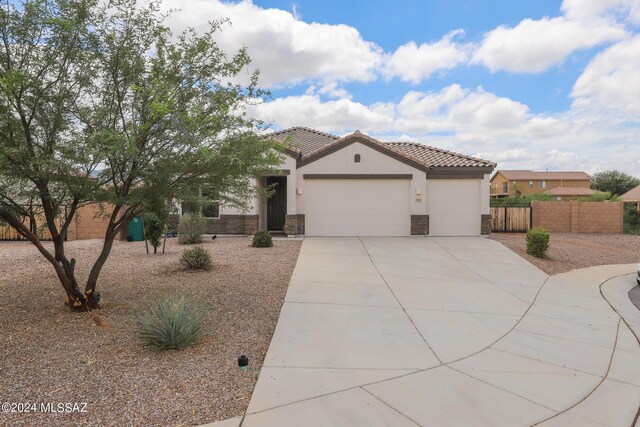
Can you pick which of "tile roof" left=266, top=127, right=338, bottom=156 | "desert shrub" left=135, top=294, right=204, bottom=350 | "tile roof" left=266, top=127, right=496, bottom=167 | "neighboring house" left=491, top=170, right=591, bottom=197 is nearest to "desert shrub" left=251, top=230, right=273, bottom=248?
"tile roof" left=266, top=127, right=496, bottom=167

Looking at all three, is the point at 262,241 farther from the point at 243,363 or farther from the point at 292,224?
the point at 243,363

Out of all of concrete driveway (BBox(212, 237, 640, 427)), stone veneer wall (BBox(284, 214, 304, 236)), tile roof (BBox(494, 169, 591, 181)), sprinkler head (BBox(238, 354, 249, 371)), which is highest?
tile roof (BBox(494, 169, 591, 181))

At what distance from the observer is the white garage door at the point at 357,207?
16375mm

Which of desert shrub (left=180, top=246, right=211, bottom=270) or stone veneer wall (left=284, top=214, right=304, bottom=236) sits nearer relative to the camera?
desert shrub (left=180, top=246, right=211, bottom=270)

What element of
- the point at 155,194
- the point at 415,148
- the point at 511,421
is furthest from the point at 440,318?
the point at 415,148

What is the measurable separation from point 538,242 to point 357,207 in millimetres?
6830

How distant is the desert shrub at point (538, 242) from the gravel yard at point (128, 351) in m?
8.69

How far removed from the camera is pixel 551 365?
4.94m

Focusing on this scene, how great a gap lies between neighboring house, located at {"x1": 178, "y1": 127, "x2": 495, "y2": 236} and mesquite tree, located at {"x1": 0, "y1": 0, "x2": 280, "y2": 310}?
10042mm

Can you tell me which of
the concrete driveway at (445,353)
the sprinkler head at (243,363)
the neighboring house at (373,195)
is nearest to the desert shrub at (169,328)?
the sprinkler head at (243,363)

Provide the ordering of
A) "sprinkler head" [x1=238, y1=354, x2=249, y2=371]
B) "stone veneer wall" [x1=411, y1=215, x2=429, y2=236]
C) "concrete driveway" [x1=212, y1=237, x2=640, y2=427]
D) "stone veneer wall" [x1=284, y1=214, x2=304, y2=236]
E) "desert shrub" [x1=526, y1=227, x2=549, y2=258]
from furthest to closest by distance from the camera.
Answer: "stone veneer wall" [x1=411, y1=215, x2=429, y2=236] < "stone veneer wall" [x1=284, y1=214, x2=304, y2=236] < "desert shrub" [x1=526, y1=227, x2=549, y2=258] < "sprinkler head" [x1=238, y1=354, x2=249, y2=371] < "concrete driveway" [x1=212, y1=237, x2=640, y2=427]

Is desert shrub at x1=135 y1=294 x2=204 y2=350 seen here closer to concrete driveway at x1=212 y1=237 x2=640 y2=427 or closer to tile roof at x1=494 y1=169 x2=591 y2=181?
concrete driveway at x1=212 y1=237 x2=640 y2=427

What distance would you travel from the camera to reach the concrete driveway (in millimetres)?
3750

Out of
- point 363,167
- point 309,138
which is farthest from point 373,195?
point 309,138
